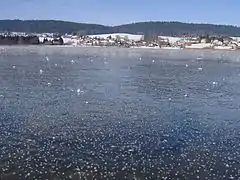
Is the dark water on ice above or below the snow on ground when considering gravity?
above

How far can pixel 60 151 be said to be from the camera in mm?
15539

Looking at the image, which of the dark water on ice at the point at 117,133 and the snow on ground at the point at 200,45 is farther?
the snow on ground at the point at 200,45

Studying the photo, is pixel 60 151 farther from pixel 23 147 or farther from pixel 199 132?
pixel 199 132

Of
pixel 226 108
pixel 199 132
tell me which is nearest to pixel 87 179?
pixel 199 132

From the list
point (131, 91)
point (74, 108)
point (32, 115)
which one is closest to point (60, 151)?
point (32, 115)

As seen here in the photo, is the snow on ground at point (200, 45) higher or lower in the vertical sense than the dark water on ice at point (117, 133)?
lower

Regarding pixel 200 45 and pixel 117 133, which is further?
pixel 200 45

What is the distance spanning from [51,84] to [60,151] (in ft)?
60.5

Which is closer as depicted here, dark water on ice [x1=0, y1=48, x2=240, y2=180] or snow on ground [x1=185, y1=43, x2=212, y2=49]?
dark water on ice [x1=0, y1=48, x2=240, y2=180]

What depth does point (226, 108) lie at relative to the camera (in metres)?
24.6

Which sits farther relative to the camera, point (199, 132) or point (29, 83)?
point (29, 83)

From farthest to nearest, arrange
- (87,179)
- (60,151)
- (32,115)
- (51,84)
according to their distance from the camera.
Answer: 1. (51,84)
2. (32,115)
3. (60,151)
4. (87,179)

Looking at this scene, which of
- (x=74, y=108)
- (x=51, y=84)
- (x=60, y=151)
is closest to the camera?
(x=60, y=151)

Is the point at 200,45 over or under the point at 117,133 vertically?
under
